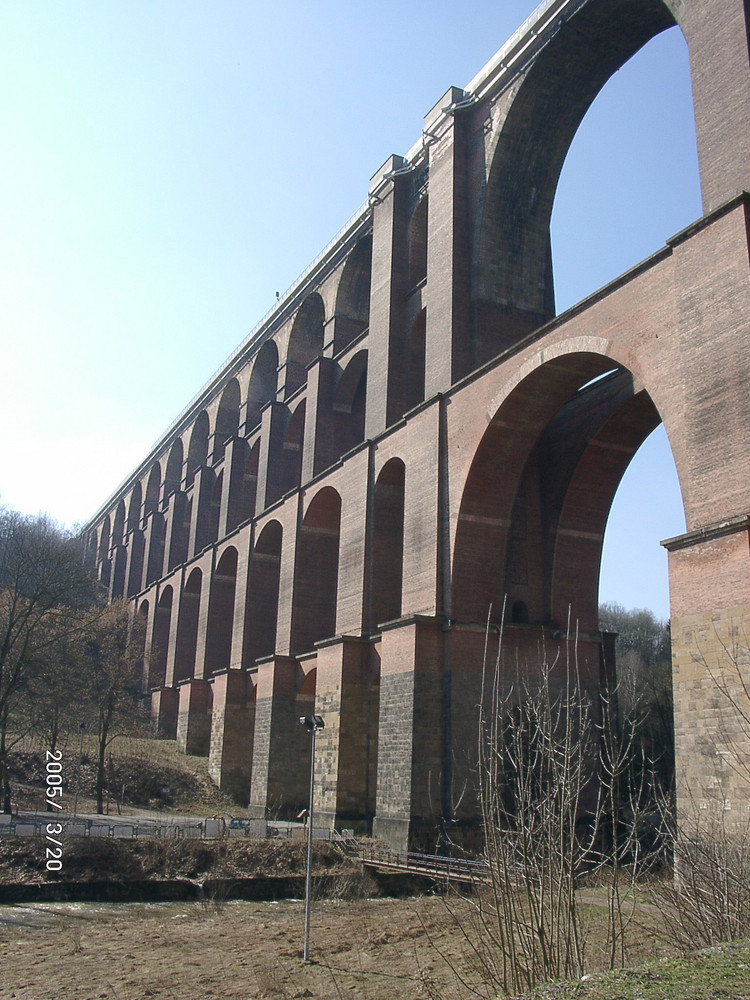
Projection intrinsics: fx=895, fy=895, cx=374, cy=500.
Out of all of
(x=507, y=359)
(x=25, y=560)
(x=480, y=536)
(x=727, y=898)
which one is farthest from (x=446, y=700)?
(x=25, y=560)

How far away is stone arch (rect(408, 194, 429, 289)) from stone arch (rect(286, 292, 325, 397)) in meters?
8.83

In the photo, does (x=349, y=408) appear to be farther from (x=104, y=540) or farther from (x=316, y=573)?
(x=104, y=540)

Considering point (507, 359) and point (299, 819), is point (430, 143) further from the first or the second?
point (299, 819)

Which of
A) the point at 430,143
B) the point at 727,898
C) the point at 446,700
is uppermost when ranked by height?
the point at 430,143

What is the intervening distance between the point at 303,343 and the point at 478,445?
18.3 meters

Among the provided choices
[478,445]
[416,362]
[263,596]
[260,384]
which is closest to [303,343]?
[260,384]

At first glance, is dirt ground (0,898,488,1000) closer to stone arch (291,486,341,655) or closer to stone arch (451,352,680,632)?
stone arch (451,352,680,632)

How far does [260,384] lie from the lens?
1586 inches

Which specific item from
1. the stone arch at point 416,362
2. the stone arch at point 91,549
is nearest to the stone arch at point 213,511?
the stone arch at point 416,362

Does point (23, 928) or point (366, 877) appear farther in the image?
point (366, 877)

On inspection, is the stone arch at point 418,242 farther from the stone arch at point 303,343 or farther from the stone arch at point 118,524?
the stone arch at point 118,524

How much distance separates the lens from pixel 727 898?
6.10m

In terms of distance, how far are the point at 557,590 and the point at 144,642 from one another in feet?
99.6

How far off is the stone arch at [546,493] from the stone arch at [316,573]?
315 inches
